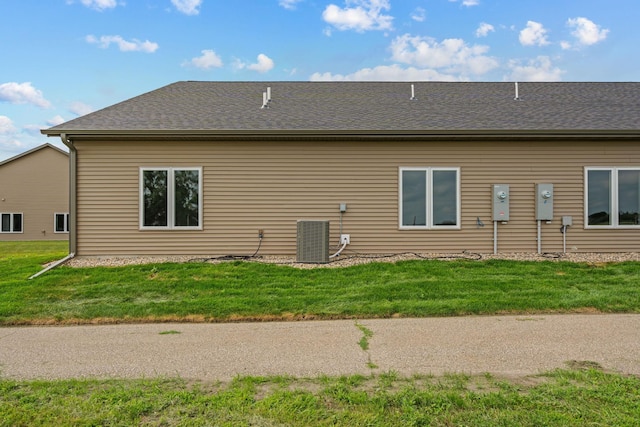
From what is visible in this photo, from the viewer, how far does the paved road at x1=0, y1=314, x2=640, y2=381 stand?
397 centimetres

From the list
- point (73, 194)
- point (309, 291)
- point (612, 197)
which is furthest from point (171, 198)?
point (612, 197)

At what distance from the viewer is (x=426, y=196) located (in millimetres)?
10664

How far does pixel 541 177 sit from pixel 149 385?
971 cm

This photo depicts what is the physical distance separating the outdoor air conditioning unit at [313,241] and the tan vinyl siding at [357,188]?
94 cm

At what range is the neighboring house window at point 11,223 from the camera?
28.3 metres

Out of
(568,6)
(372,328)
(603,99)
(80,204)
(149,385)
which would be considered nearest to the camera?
(149,385)

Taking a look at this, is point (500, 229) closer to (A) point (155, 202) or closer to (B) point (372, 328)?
(B) point (372, 328)

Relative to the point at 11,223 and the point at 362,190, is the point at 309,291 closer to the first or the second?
the point at 362,190

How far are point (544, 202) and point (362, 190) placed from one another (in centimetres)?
406

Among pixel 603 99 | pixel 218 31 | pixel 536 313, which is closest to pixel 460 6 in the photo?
pixel 603 99

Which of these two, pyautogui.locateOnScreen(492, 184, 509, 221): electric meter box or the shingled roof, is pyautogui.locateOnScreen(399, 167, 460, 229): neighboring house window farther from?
the shingled roof

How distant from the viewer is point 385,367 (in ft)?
13.1

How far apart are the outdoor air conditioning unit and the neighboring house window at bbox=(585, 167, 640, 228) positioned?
606cm

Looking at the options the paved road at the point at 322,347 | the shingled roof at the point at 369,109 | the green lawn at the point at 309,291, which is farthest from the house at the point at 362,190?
the paved road at the point at 322,347
